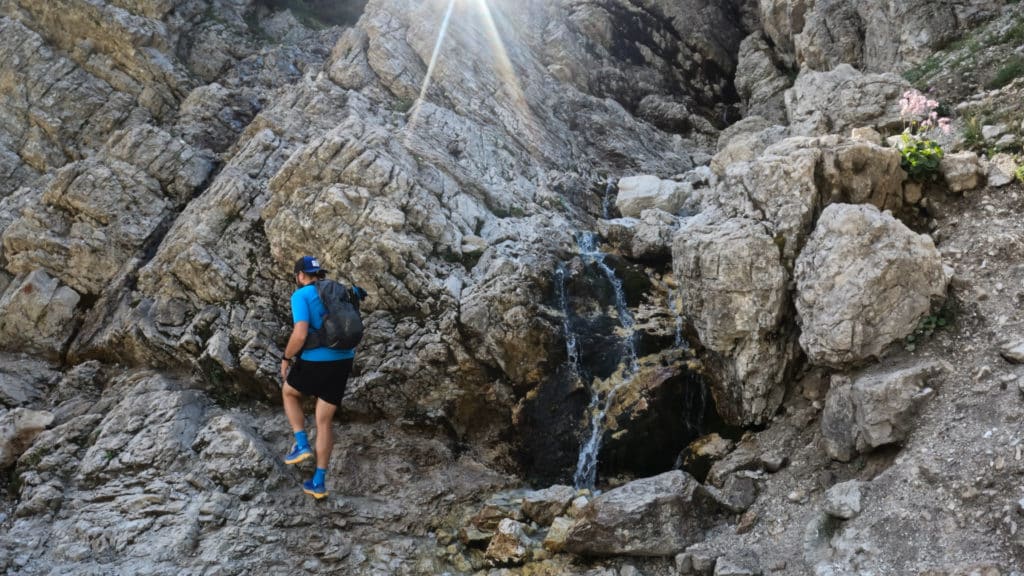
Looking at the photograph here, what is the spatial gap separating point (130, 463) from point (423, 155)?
904 centimetres

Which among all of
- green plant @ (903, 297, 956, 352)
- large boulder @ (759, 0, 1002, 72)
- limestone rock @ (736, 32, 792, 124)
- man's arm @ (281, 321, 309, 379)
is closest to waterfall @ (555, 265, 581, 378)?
man's arm @ (281, 321, 309, 379)

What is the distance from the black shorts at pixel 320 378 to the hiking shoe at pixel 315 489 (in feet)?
4.54

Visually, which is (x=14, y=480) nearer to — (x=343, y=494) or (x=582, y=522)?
(x=343, y=494)

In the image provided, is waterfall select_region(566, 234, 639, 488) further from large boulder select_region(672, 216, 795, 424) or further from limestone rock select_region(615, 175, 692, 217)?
limestone rock select_region(615, 175, 692, 217)

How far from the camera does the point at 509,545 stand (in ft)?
28.3

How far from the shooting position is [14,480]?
390 inches

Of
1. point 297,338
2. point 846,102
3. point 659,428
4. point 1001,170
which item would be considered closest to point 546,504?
point 659,428

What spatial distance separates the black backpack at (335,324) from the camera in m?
8.41

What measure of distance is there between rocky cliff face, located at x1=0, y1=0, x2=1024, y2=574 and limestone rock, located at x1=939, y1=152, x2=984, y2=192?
6 cm

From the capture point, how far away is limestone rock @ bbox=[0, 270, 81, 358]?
12883mm

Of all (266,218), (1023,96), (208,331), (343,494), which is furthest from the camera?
(266,218)

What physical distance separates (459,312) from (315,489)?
4243 millimetres

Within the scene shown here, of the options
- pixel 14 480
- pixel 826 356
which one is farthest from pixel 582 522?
pixel 14 480

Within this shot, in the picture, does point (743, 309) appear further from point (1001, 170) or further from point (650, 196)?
point (650, 196)
